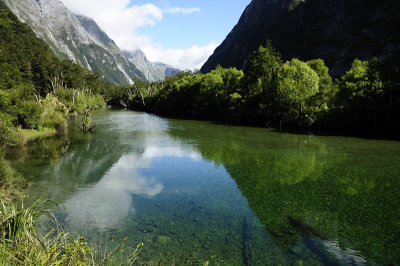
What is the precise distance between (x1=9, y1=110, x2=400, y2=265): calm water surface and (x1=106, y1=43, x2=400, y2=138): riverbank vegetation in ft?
32.7

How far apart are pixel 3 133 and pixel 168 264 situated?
2575 cm

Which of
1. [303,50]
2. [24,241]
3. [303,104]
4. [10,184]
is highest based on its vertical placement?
[303,50]

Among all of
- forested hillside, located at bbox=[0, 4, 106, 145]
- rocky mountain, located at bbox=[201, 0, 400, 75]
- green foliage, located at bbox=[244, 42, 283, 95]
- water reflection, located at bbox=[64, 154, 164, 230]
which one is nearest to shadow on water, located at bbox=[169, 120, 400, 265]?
water reflection, located at bbox=[64, 154, 164, 230]

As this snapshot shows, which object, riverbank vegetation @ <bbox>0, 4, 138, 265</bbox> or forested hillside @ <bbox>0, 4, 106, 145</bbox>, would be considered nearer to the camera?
riverbank vegetation @ <bbox>0, 4, 138, 265</bbox>

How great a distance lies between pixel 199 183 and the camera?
65.9 feet

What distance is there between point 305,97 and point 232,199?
1505 inches

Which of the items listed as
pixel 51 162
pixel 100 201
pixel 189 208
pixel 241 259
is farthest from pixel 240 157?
pixel 51 162

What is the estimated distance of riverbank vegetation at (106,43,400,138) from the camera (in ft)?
123

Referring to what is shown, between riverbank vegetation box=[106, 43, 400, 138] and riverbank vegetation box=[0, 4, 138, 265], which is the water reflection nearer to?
riverbank vegetation box=[0, 4, 138, 265]

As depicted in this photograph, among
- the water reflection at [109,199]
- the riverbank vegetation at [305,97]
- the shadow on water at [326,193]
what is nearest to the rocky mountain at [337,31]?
the riverbank vegetation at [305,97]

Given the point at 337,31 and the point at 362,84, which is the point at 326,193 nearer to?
the point at 362,84

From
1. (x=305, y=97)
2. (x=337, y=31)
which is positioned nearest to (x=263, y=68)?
(x=305, y=97)

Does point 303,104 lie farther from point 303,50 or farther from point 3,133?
point 303,50

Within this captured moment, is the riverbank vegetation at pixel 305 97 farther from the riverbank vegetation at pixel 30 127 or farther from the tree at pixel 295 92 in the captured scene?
the riverbank vegetation at pixel 30 127
